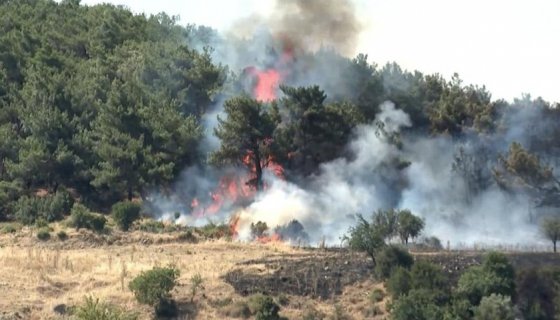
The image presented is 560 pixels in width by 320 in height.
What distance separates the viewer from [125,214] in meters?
53.1

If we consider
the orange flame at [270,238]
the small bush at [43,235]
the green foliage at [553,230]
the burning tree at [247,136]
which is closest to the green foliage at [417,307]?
the green foliage at [553,230]

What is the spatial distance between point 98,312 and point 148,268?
747 centimetres

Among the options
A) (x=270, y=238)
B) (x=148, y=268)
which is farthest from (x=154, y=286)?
(x=270, y=238)

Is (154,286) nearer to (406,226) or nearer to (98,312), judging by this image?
(98,312)

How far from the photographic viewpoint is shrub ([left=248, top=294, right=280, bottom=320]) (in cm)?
3675

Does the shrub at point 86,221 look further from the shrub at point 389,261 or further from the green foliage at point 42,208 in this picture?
the shrub at point 389,261

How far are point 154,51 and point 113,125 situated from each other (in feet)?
55.3

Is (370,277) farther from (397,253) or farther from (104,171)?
(104,171)

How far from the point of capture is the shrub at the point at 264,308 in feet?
121

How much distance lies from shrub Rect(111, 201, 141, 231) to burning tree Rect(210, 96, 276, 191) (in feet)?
22.0

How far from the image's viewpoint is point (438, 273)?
127 ft

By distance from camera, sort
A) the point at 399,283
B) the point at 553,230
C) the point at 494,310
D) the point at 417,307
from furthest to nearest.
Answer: the point at 553,230, the point at 399,283, the point at 417,307, the point at 494,310

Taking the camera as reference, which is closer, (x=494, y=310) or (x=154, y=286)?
(x=494, y=310)

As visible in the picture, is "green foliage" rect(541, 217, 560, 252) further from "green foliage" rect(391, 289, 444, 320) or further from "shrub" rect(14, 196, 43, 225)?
"shrub" rect(14, 196, 43, 225)
